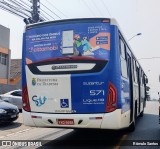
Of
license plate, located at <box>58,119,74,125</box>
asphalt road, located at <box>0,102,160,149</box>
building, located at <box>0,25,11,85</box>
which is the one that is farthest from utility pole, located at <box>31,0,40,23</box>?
building, located at <box>0,25,11,85</box>

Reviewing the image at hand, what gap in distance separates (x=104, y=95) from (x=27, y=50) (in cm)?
248

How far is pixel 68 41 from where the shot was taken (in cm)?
792

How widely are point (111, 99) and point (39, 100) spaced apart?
74.3 inches

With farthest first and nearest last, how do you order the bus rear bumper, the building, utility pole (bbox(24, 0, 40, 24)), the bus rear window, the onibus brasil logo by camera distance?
the building
utility pole (bbox(24, 0, 40, 24))
the onibus brasil logo
the bus rear window
the bus rear bumper

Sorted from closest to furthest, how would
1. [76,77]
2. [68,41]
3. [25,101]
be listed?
[76,77], [68,41], [25,101]

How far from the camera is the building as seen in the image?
37.9 meters

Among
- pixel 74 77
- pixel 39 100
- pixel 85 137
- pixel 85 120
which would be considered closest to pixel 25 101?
pixel 39 100

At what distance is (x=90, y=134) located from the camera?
10.9 metres

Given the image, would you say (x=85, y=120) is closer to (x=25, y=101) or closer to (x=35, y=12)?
(x=25, y=101)


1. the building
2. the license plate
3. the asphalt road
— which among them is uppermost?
the building

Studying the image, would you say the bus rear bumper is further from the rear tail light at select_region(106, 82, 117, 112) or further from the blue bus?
the rear tail light at select_region(106, 82, 117, 112)

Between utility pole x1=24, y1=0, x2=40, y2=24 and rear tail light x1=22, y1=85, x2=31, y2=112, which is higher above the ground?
utility pole x1=24, y1=0, x2=40, y2=24

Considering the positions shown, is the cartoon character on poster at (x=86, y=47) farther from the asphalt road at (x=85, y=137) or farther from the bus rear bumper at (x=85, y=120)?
the asphalt road at (x=85, y=137)

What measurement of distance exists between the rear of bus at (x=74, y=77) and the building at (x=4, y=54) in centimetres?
3064
